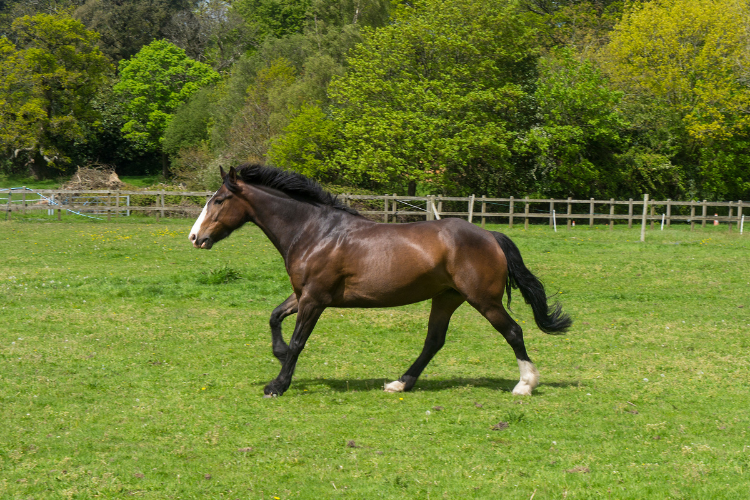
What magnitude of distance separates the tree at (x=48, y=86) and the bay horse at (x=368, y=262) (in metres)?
54.0

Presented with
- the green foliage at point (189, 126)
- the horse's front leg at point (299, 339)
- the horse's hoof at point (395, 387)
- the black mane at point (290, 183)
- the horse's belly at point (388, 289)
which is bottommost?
the horse's hoof at point (395, 387)

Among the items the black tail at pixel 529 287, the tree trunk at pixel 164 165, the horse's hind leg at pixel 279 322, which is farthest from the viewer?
the tree trunk at pixel 164 165

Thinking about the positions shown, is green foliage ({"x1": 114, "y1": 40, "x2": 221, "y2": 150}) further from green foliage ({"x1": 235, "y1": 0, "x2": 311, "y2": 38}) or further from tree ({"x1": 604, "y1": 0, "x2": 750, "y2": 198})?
tree ({"x1": 604, "y1": 0, "x2": 750, "y2": 198})

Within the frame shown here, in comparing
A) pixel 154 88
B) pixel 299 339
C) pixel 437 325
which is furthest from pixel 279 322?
pixel 154 88

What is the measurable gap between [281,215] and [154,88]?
199 feet

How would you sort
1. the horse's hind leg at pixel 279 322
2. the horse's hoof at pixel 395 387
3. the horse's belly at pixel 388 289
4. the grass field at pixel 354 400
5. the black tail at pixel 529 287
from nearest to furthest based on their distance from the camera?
the grass field at pixel 354 400 < the horse's belly at pixel 388 289 < the horse's hoof at pixel 395 387 < the black tail at pixel 529 287 < the horse's hind leg at pixel 279 322

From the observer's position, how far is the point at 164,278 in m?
16.0

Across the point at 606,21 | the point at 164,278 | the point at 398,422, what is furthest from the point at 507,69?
the point at 398,422

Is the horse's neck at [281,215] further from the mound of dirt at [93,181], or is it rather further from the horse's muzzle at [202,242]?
the mound of dirt at [93,181]

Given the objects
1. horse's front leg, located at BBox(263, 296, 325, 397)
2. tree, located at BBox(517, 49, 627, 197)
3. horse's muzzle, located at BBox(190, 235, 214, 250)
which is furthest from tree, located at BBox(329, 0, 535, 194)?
horse's front leg, located at BBox(263, 296, 325, 397)

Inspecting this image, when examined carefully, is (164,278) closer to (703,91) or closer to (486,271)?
(486,271)

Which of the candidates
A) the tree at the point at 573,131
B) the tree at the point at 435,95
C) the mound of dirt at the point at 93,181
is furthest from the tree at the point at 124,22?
the tree at the point at 573,131

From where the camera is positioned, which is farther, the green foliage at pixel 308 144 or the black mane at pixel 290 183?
the green foliage at pixel 308 144

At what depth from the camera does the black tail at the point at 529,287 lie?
326 inches
